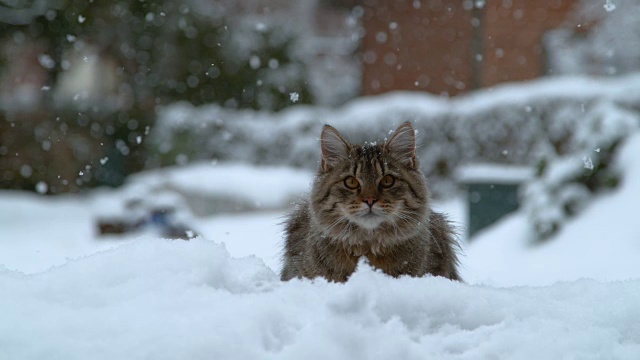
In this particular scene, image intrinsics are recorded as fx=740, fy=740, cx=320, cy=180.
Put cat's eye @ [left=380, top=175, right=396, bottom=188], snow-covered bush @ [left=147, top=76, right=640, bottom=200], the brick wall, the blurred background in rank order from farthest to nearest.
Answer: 1. the brick wall
2. snow-covered bush @ [left=147, top=76, right=640, bottom=200]
3. the blurred background
4. cat's eye @ [left=380, top=175, right=396, bottom=188]

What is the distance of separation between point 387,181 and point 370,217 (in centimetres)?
18

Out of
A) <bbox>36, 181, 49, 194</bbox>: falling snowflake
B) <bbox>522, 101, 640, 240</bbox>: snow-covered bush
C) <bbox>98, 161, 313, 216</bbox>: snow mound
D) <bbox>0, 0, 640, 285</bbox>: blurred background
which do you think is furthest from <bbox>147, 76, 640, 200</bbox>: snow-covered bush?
<bbox>36, 181, 49, 194</bbox>: falling snowflake

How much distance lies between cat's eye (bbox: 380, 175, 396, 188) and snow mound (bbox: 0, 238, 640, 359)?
0.85m

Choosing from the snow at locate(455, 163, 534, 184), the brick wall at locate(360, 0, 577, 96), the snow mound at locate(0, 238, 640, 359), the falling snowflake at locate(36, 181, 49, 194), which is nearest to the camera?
the snow mound at locate(0, 238, 640, 359)

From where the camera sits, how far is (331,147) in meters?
2.64

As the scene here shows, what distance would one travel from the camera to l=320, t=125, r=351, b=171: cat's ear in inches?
102

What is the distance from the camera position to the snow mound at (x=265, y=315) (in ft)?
4.31

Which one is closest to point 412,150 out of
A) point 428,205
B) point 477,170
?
point 428,205

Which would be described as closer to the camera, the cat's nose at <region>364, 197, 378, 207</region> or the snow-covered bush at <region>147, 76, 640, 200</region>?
the cat's nose at <region>364, 197, 378, 207</region>

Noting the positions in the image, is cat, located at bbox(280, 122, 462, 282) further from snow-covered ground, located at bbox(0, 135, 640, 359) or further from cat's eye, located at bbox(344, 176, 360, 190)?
snow-covered ground, located at bbox(0, 135, 640, 359)

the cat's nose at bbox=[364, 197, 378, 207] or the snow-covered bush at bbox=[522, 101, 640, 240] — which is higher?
the cat's nose at bbox=[364, 197, 378, 207]

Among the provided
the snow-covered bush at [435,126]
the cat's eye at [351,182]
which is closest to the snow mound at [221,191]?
the snow-covered bush at [435,126]

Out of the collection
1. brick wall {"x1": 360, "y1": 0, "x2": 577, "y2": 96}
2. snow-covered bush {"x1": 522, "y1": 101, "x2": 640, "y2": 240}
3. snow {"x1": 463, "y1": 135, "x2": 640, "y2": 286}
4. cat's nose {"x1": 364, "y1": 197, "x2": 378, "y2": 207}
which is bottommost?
snow {"x1": 463, "y1": 135, "x2": 640, "y2": 286}

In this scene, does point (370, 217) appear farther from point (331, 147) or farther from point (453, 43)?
point (453, 43)
